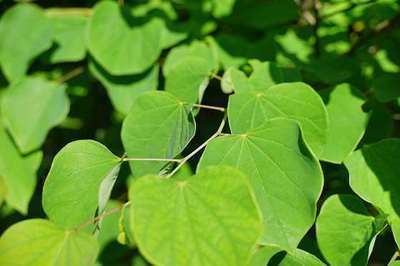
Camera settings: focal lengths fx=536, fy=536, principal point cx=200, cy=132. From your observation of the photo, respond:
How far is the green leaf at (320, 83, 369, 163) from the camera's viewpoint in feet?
3.13

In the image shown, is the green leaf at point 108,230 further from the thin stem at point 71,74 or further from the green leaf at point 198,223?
the green leaf at point 198,223

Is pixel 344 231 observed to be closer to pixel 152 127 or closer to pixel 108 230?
pixel 152 127

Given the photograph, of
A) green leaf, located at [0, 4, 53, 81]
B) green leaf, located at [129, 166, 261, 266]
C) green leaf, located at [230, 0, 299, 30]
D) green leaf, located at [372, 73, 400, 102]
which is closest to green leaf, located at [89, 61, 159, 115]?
green leaf, located at [0, 4, 53, 81]

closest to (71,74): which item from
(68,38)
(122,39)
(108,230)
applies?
(68,38)

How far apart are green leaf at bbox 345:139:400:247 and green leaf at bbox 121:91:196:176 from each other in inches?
12.1

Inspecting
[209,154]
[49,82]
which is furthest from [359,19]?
[49,82]

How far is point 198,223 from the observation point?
26.3 inches

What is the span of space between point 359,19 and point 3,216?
1254 mm

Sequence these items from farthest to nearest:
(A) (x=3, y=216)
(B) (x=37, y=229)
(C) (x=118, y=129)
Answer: (A) (x=3, y=216)
(C) (x=118, y=129)
(B) (x=37, y=229)

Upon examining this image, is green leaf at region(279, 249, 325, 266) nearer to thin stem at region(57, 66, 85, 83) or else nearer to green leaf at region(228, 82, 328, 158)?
green leaf at region(228, 82, 328, 158)

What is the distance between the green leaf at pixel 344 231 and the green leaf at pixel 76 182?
0.36m

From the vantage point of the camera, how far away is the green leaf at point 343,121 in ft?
3.13

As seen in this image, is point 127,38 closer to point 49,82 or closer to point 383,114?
point 49,82

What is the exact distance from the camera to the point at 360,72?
1.24 m
